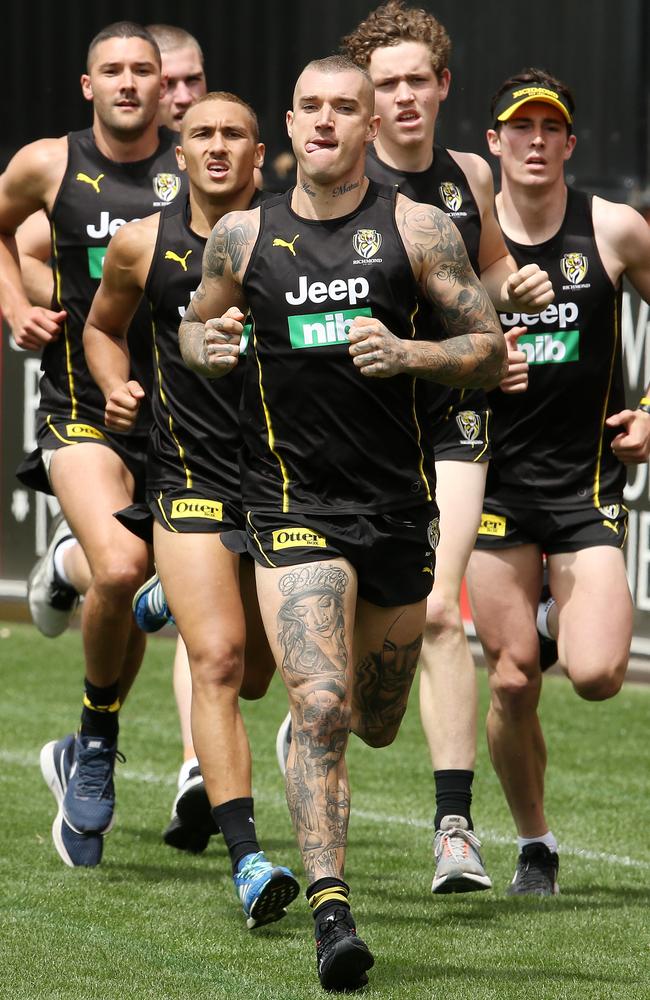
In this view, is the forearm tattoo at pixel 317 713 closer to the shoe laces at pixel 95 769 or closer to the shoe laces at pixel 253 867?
the shoe laces at pixel 253 867

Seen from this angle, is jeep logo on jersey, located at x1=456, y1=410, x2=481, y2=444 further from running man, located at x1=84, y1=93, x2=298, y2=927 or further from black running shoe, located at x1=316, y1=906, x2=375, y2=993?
black running shoe, located at x1=316, y1=906, x2=375, y2=993

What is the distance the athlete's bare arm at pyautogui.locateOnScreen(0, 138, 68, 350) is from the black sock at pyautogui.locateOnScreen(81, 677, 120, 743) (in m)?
1.32

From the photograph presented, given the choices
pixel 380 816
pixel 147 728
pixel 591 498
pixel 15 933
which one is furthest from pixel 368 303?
pixel 147 728

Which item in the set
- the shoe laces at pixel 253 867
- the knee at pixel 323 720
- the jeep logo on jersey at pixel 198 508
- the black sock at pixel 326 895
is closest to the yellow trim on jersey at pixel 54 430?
the jeep logo on jersey at pixel 198 508

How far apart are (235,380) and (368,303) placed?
1.05 m

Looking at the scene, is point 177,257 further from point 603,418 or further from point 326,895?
point 326,895

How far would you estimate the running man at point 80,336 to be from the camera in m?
6.86

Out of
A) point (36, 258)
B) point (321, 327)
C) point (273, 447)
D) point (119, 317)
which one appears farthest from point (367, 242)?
point (36, 258)

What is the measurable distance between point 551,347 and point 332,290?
5.08ft

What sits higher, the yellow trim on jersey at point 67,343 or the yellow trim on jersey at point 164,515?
the yellow trim on jersey at point 67,343

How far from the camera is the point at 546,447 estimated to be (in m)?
6.76

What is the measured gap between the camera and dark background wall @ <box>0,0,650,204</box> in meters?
13.1

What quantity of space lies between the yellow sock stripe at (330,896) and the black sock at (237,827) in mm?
633

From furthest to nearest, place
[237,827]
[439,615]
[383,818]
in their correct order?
[383,818]
[439,615]
[237,827]
